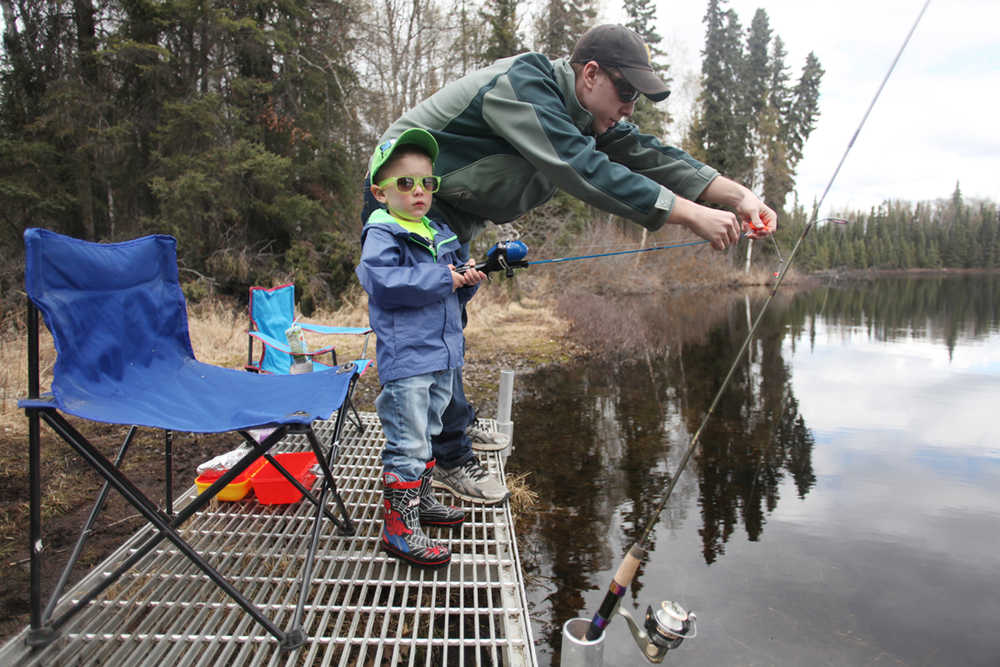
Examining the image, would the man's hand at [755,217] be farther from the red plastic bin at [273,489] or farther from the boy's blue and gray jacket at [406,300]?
the red plastic bin at [273,489]

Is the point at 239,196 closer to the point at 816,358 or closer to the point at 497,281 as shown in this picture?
the point at 497,281

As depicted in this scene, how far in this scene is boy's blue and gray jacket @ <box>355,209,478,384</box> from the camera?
2135mm

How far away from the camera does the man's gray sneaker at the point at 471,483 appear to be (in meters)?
2.72

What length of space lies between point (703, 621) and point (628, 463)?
78.3 inches

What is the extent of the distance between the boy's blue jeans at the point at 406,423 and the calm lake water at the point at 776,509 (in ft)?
3.64

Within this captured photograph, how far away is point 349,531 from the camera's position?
2408mm

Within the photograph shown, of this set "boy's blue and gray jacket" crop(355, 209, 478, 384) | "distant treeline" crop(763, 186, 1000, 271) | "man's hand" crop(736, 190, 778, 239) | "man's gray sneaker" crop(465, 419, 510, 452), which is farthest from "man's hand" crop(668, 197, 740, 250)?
"distant treeline" crop(763, 186, 1000, 271)

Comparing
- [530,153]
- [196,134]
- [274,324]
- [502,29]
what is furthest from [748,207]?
[502,29]

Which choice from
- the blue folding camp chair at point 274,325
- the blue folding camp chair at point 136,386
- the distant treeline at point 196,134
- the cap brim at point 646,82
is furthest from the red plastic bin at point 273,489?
the distant treeline at point 196,134

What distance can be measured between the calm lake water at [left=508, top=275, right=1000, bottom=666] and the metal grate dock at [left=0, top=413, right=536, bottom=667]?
2.31 feet

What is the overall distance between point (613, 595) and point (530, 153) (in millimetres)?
1548

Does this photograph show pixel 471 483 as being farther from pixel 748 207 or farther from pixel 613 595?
pixel 748 207

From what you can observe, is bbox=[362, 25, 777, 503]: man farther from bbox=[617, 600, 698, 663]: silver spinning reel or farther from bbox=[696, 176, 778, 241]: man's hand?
bbox=[617, 600, 698, 663]: silver spinning reel

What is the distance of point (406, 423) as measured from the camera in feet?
7.41
